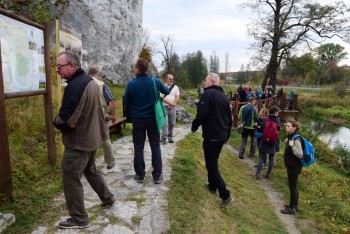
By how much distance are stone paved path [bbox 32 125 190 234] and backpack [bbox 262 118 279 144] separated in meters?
2.70

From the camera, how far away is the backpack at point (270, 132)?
6738 millimetres

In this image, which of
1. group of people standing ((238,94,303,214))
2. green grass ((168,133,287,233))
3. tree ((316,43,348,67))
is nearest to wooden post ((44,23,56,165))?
green grass ((168,133,287,233))

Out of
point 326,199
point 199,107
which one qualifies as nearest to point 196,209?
point 199,107

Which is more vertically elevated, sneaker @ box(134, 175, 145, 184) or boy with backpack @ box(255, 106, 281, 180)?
boy with backpack @ box(255, 106, 281, 180)

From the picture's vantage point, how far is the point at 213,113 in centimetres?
414

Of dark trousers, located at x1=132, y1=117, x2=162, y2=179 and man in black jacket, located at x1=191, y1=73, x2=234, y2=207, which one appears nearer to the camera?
man in black jacket, located at x1=191, y1=73, x2=234, y2=207

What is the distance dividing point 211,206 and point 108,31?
43.4ft

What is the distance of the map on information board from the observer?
3.37 m

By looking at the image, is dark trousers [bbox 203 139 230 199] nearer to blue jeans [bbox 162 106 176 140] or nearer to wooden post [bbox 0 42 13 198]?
wooden post [bbox 0 42 13 198]

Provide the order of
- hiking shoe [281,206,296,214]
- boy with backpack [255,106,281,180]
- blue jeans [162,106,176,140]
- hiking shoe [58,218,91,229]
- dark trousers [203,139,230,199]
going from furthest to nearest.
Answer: blue jeans [162,106,176,140], boy with backpack [255,106,281,180], hiking shoe [281,206,296,214], dark trousers [203,139,230,199], hiking shoe [58,218,91,229]

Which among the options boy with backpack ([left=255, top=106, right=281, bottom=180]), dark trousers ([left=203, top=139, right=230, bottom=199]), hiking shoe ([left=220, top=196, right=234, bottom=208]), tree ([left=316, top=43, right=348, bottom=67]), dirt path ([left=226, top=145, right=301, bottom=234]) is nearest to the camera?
dark trousers ([left=203, top=139, right=230, bottom=199])

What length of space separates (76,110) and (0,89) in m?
1.10

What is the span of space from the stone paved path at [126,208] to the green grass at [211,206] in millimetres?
158

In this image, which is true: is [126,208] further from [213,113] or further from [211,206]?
[213,113]
